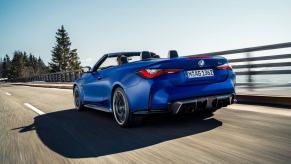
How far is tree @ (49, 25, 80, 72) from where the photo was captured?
A: 8331 cm

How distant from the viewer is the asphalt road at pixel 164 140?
3.36 metres

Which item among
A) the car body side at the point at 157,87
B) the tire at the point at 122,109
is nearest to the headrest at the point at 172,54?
the car body side at the point at 157,87

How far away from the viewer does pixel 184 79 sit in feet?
15.4

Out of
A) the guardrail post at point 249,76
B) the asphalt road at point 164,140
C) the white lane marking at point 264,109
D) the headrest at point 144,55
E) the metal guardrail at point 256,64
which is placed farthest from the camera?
the guardrail post at point 249,76

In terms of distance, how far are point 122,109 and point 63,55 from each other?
266 ft

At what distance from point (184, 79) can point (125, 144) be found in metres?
1.24

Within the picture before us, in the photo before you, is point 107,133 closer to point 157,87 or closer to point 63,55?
point 157,87

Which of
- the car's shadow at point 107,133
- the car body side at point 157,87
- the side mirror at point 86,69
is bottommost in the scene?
the car's shadow at point 107,133

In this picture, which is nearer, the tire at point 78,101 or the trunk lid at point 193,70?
the trunk lid at point 193,70

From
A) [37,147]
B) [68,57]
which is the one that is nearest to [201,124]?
[37,147]

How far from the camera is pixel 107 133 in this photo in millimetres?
4977

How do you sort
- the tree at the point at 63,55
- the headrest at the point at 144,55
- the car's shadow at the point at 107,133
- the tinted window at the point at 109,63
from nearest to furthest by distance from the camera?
the car's shadow at the point at 107,133 < the headrest at the point at 144,55 < the tinted window at the point at 109,63 < the tree at the point at 63,55

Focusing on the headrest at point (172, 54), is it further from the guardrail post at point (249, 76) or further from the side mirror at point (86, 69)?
the guardrail post at point (249, 76)

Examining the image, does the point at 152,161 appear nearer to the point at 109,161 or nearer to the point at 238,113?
the point at 109,161
